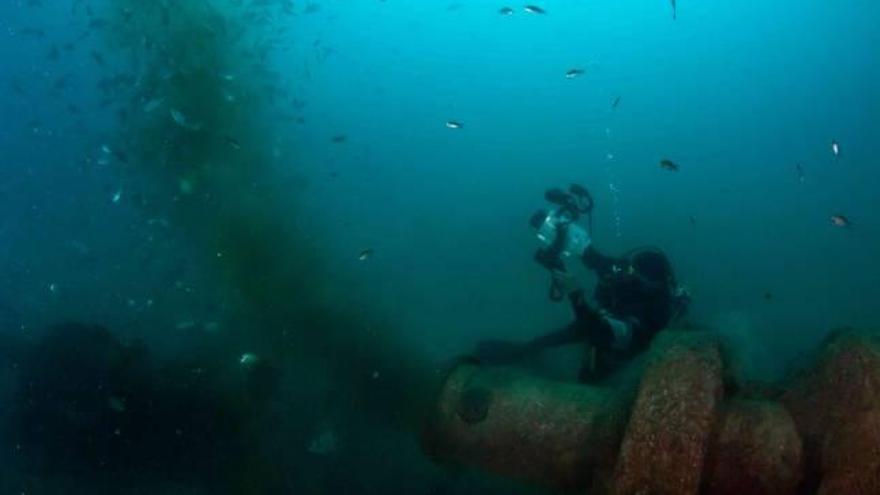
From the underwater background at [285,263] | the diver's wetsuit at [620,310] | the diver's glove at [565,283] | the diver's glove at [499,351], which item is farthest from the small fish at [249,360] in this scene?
the diver's glove at [565,283]

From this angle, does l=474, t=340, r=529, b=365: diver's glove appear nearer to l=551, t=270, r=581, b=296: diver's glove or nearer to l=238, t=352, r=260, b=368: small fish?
l=551, t=270, r=581, b=296: diver's glove

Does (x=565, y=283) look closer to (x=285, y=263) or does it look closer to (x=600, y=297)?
(x=600, y=297)

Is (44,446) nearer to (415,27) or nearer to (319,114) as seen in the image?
(319,114)

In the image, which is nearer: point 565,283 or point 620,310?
point 565,283

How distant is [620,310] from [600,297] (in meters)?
0.45

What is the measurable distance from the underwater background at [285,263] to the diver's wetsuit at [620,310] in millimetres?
1192

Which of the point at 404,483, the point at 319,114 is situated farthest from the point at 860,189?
the point at 319,114

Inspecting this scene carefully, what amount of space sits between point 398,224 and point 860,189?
3243cm

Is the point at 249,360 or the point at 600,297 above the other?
the point at 600,297

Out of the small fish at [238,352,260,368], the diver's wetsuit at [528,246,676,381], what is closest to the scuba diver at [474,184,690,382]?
the diver's wetsuit at [528,246,676,381]

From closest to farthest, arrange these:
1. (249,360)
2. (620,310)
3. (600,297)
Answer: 1. (620,310)
2. (600,297)
3. (249,360)

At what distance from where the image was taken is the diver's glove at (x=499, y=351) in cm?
752

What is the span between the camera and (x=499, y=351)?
299 inches

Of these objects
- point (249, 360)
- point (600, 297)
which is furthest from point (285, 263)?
point (600, 297)
